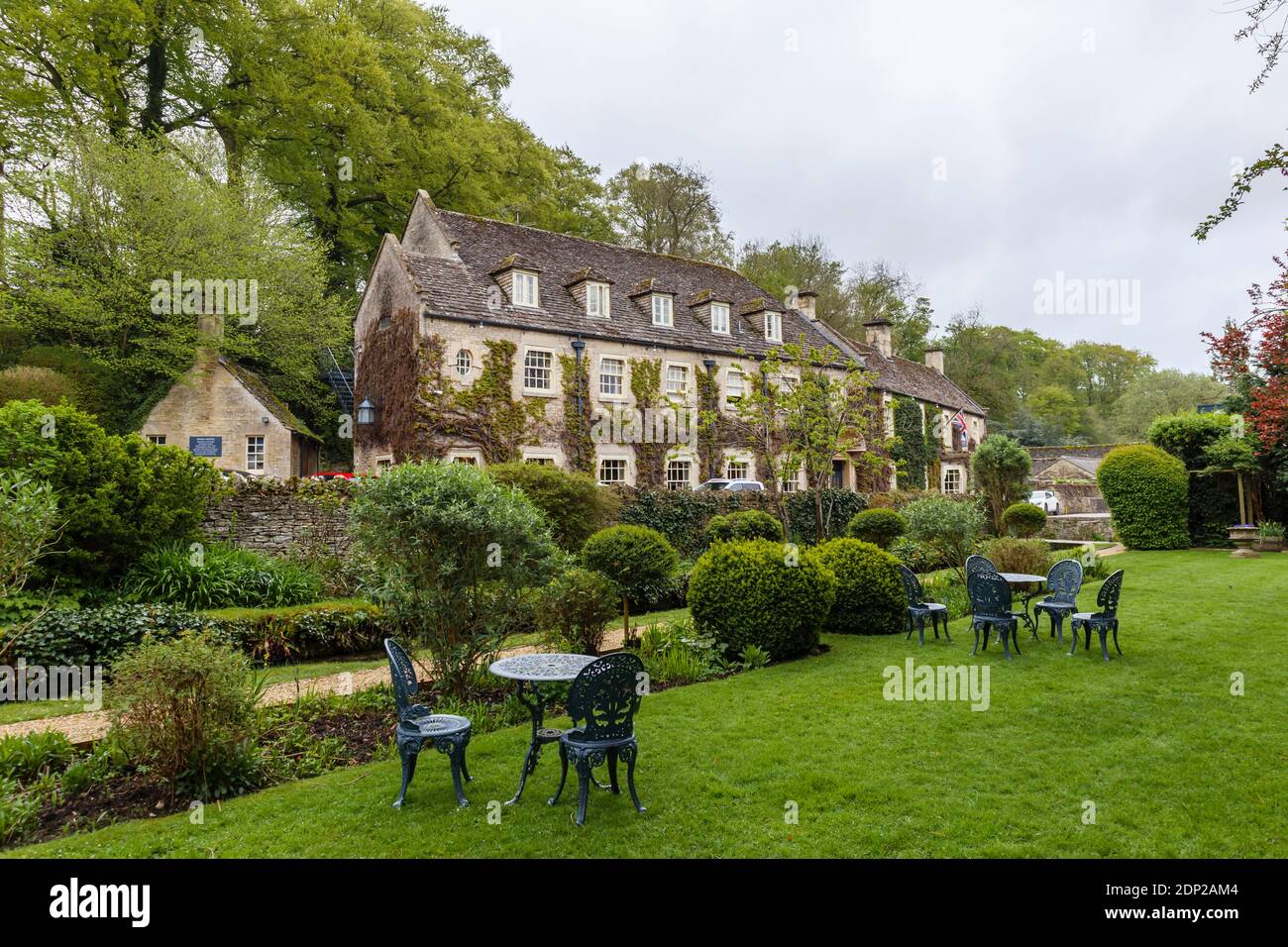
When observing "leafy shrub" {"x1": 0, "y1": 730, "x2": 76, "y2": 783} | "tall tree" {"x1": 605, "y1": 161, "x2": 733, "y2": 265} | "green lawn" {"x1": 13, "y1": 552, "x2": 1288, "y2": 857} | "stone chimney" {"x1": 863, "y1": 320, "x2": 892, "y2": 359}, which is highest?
"tall tree" {"x1": 605, "y1": 161, "x2": 733, "y2": 265}

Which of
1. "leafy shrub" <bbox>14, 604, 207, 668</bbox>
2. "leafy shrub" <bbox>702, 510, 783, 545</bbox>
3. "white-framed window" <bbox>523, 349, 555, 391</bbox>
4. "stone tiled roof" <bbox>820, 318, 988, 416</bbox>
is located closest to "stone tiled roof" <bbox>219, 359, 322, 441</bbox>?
"white-framed window" <bbox>523, 349, 555, 391</bbox>

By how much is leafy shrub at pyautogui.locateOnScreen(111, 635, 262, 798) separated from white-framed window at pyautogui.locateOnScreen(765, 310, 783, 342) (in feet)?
84.3

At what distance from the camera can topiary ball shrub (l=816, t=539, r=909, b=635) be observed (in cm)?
1196

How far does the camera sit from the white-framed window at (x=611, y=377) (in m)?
23.9

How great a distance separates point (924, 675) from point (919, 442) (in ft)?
87.8

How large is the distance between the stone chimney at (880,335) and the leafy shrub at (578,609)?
102 feet

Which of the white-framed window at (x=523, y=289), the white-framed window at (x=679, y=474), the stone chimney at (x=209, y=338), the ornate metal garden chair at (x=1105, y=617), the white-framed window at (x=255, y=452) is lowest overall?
the ornate metal garden chair at (x=1105, y=617)

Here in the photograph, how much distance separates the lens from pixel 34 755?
242 inches

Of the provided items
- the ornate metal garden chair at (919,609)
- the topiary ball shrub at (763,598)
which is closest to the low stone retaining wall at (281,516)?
the topiary ball shrub at (763,598)

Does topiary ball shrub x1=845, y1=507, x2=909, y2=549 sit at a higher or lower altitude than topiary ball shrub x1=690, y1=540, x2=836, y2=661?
higher

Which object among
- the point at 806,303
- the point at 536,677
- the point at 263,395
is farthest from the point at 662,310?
the point at 536,677

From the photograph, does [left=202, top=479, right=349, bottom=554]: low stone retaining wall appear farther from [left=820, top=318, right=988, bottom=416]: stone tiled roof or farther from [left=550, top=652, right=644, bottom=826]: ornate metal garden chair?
[left=820, top=318, right=988, bottom=416]: stone tiled roof

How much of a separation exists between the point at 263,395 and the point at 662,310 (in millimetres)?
14502

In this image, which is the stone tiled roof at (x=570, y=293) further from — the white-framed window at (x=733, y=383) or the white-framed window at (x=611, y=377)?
the white-framed window at (x=611, y=377)
